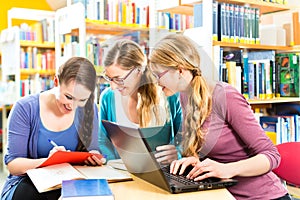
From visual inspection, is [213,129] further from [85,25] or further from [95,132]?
[85,25]

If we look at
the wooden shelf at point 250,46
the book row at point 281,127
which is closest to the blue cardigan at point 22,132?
the wooden shelf at point 250,46

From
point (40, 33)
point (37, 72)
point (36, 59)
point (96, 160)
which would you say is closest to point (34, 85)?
point (37, 72)

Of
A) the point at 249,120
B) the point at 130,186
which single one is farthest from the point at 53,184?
the point at 249,120

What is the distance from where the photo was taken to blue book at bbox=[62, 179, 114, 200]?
1051 millimetres

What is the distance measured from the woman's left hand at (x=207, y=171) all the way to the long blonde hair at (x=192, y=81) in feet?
0.19

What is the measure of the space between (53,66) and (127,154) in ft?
13.3

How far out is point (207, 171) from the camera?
1240 millimetres

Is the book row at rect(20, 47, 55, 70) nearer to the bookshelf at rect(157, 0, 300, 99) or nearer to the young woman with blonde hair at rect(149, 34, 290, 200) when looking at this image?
the bookshelf at rect(157, 0, 300, 99)

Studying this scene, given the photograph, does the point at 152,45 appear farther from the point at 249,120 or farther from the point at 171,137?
the point at 249,120

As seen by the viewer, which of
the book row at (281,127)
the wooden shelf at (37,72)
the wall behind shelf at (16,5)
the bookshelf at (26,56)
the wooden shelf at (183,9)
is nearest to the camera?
the wooden shelf at (183,9)

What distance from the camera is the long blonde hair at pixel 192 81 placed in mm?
1120

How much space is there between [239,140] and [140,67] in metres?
0.53

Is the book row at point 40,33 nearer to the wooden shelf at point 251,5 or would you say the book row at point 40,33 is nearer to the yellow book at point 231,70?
the wooden shelf at point 251,5

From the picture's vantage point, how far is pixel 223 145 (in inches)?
56.1
